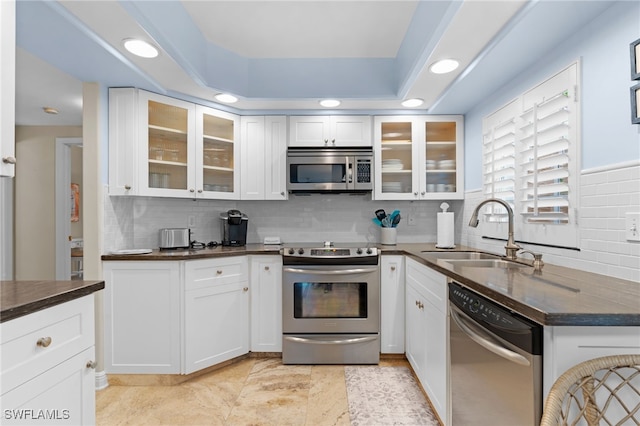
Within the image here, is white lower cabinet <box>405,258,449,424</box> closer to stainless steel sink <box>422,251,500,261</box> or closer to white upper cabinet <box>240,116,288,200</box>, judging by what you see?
stainless steel sink <box>422,251,500,261</box>

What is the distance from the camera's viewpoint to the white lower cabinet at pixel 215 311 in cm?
243

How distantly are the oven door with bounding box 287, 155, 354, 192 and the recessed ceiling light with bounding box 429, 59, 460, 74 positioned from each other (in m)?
1.07

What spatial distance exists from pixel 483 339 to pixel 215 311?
1.95 metres

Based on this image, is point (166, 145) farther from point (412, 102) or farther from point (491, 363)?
point (491, 363)

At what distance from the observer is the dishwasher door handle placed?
105cm

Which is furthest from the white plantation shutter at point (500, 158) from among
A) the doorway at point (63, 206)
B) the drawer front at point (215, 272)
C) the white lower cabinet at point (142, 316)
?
the doorway at point (63, 206)

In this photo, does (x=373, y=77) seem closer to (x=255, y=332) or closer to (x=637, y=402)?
(x=255, y=332)

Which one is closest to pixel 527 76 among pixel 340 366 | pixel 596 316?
pixel 596 316

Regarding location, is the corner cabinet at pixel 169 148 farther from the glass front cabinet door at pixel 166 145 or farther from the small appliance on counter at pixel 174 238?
the small appliance on counter at pixel 174 238

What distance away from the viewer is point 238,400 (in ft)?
7.20

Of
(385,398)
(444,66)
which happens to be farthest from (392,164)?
(385,398)

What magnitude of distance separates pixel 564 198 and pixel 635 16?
824 mm

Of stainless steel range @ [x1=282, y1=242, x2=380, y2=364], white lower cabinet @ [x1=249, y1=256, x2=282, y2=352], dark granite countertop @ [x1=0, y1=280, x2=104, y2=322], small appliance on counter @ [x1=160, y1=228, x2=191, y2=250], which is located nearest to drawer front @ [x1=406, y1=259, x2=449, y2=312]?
stainless steel range @ [x1=282, y1=242, x2=380, y2=364]

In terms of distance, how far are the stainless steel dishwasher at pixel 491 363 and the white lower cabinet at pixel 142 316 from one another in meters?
1.85
